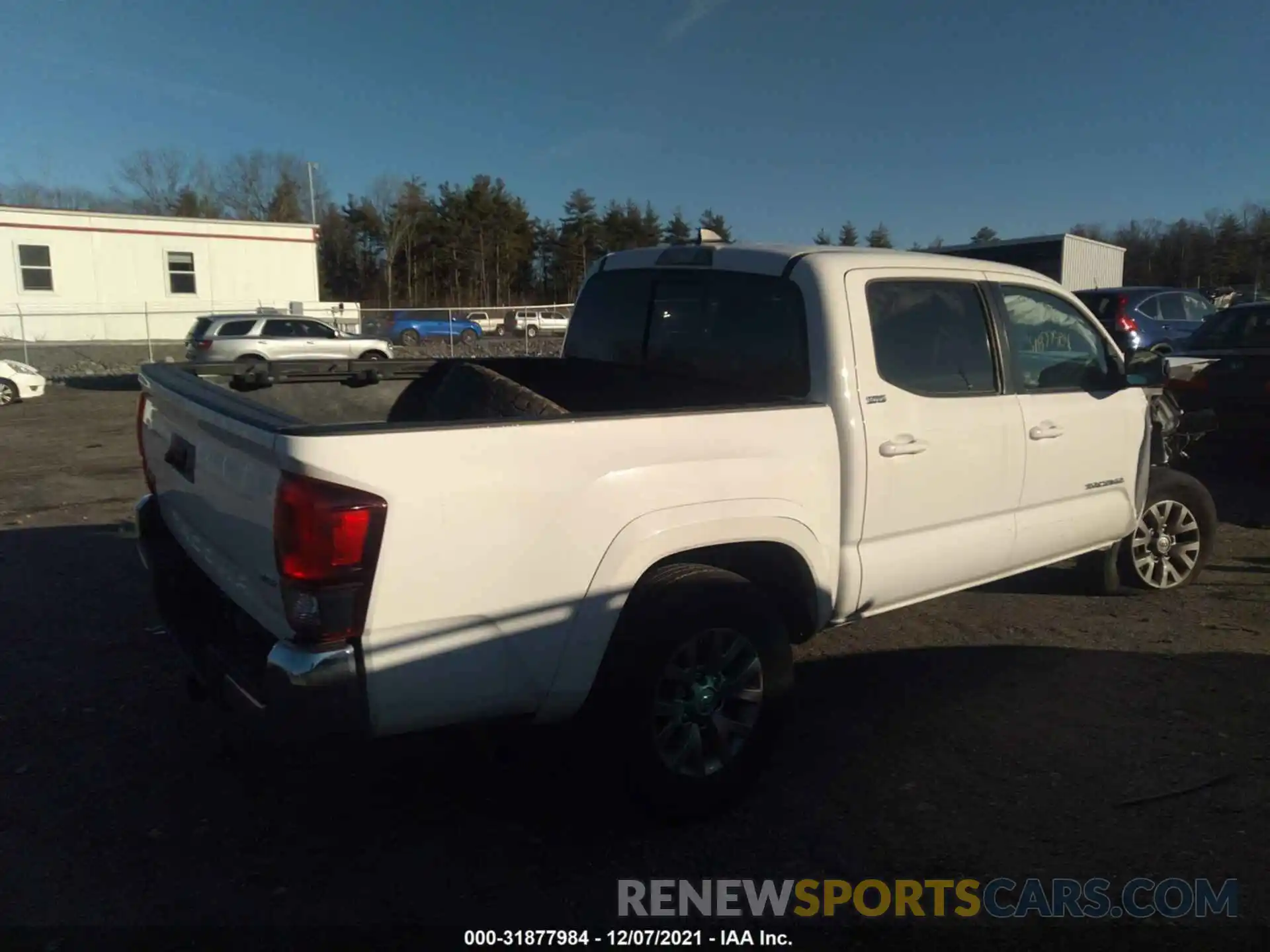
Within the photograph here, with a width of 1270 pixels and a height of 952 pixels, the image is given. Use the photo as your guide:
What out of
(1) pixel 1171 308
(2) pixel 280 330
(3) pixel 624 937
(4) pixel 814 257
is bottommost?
(3) pixel 624 937

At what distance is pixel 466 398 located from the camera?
426 centimetres

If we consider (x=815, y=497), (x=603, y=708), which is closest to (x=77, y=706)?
(x=603, y=708)

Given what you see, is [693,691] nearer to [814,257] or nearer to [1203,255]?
[814,257]

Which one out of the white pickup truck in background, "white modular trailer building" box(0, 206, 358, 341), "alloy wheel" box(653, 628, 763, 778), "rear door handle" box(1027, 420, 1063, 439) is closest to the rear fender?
"alloy wheel" box(653, 628, 763, 778)

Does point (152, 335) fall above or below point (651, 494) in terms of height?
below

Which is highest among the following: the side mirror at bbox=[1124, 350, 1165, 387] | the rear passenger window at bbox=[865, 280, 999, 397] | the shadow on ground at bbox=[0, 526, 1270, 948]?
the rear passenger window at bbox=[865, 280, 999, 397]

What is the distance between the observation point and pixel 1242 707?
4273 millimetres

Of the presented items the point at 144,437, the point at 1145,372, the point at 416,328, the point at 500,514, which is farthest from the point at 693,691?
the point at 416,328

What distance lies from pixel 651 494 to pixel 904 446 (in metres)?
1.29

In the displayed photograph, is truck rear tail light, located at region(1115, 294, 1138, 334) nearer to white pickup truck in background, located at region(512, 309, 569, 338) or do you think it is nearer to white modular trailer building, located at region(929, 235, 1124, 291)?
white modular trailer building, located at region(929, 235, 1124, 291)

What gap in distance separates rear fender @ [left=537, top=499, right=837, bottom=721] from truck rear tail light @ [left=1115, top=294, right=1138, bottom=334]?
42.9ft

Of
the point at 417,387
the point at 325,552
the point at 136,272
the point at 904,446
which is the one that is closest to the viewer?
the point at 325,552

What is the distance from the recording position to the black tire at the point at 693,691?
307cm

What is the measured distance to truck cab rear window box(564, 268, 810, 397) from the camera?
152 inches
